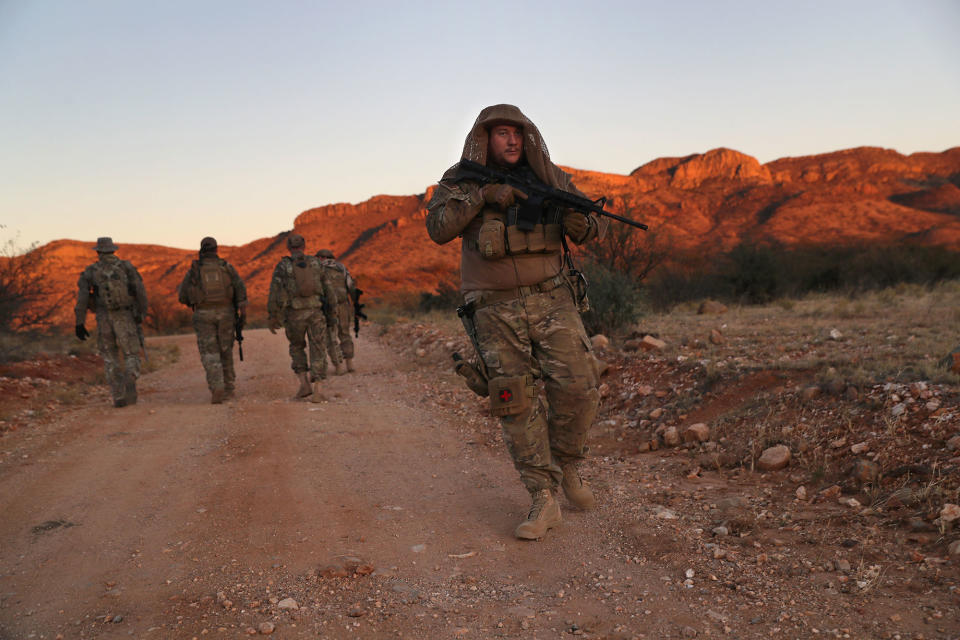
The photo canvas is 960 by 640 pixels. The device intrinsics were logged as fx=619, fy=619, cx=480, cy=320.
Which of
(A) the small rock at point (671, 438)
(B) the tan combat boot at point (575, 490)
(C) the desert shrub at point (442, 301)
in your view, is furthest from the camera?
(C) the desert shrub at point (442, 301)

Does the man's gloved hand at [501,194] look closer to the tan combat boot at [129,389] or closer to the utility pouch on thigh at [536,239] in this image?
the utility pouch on thigh at [536,239]

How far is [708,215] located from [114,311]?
7004 centimetres

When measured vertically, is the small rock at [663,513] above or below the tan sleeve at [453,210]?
below

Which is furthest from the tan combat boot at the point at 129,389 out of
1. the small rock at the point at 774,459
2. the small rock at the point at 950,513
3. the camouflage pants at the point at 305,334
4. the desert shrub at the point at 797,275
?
the desert shrub at the point at 797,275

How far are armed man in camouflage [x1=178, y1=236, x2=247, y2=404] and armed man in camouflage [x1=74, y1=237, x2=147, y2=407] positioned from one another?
2.07 feet

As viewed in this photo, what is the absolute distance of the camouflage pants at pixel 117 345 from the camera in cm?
789

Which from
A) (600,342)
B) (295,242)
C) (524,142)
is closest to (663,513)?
(524,142)

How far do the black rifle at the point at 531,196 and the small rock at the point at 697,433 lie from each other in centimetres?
221

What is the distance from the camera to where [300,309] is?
8250 mm

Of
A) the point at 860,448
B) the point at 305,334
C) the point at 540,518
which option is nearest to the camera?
the point at 540,518

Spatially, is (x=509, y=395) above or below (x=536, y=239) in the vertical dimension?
below

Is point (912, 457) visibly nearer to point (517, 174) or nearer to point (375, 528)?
point (517, 174)

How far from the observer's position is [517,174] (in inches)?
142

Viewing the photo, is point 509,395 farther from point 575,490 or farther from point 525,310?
point 575,490
